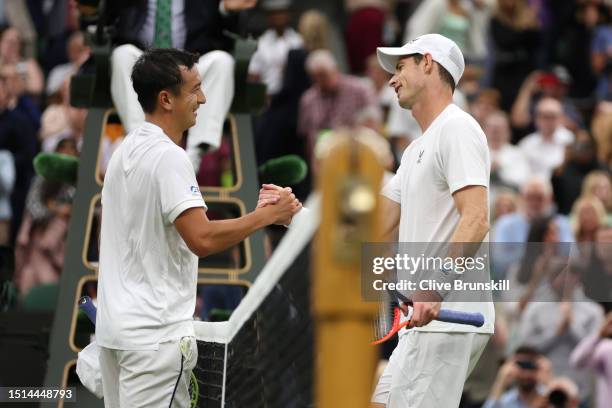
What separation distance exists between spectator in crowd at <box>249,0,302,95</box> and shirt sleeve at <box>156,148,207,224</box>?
9.78 metres

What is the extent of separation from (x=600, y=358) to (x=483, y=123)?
4984mm

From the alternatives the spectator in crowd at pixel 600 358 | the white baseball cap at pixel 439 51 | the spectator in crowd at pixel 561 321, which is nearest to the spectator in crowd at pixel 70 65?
the spectator in crowd at pixel 561 321

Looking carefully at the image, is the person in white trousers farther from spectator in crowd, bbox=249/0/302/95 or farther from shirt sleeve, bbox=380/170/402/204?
spectator in crowd, bbox=249/0/302/95

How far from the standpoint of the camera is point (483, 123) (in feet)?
49.7

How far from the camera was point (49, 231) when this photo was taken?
13367 millimetres

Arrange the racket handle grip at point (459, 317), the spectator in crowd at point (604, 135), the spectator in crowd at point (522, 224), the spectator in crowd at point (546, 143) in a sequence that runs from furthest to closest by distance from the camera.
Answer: the spectator in crowd at point (546, 143)
the spectator in crowd at point (604, 135)
the spectator in crowd at point (522, 224)
the racket handle grip at point (459, 317)

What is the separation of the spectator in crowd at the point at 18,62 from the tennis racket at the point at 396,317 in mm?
9618

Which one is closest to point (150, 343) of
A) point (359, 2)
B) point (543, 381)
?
point (543, 381)

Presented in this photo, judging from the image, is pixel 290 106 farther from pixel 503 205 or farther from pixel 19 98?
pixel 503 205

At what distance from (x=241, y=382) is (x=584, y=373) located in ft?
16.5

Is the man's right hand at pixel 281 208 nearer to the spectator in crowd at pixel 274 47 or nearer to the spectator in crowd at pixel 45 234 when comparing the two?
the spectator in crowd at pixel 45 234

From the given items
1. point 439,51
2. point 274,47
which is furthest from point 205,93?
point 274,47

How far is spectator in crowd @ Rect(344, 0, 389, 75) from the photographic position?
58.1 ft

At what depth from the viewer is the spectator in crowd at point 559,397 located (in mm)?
10422
